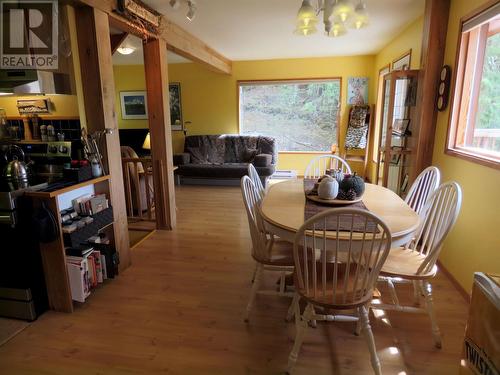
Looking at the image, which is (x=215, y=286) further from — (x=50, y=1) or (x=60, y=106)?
(x=50, y=1)

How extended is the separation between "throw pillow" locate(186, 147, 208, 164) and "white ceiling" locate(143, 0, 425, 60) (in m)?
1.79

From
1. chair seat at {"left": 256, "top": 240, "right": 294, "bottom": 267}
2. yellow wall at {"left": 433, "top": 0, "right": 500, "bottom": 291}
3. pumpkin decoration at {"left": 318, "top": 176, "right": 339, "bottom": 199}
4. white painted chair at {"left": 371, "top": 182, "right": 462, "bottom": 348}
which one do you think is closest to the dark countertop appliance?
chair seat at {"left": 256, "top": 240, "right": 294, "bottom": 267}

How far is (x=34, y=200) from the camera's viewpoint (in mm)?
1961

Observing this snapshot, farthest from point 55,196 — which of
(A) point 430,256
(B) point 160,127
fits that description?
(A) point 430,256

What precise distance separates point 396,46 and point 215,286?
406 centimetres

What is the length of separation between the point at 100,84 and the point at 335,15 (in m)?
1.72

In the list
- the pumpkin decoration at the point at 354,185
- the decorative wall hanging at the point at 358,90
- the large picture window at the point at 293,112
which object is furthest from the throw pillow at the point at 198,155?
the pumpkin decoration at the point at 354,185

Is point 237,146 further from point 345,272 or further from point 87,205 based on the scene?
point 345,272

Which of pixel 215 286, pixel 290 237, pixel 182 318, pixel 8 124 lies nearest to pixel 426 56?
pixel 290 237

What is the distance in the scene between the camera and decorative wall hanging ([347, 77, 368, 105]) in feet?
19.2

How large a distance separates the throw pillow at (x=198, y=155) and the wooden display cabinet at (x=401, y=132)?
3488mm

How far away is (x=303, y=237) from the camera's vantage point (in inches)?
59.3

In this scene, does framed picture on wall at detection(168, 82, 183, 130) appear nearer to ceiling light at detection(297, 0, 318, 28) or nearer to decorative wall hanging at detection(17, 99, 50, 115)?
decorative wall hanging at detection(17, 99, 50, 115)

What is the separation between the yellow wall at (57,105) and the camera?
2348 millimetres
